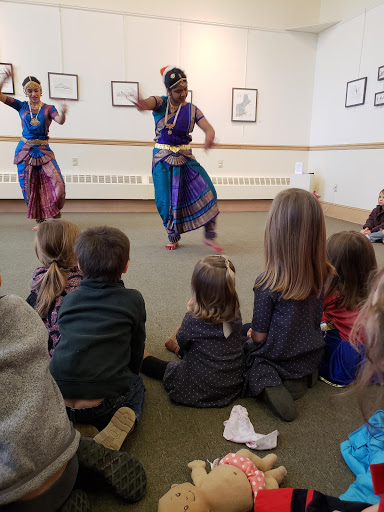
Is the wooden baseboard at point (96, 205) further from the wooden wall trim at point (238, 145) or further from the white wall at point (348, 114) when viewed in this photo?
the white wall at point (348, 114)

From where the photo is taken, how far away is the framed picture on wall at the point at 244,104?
5.93 metres

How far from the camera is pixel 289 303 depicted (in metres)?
1.42

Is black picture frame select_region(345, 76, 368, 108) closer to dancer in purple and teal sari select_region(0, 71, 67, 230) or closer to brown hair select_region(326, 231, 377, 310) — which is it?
dancer in purple and teal sari select_region(0, 71, 67, 230)

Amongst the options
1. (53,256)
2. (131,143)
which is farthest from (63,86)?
(53,256)

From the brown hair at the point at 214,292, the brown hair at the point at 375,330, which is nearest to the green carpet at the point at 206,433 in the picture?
the brown hair at the point at 214,292

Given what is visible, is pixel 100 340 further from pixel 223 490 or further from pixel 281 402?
pixel 281 402

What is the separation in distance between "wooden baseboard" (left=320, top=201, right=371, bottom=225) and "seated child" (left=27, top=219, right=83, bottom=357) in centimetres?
426

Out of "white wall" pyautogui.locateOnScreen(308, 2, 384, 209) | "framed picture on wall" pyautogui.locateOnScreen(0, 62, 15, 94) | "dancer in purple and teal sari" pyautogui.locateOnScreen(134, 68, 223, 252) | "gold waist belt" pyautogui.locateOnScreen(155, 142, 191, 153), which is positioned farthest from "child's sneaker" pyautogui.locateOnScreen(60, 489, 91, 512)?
"framed picture on wall" pyautogui.locateOnScreen(0, 62, 15, 94)

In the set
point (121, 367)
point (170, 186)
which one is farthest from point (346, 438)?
point (170, 186)

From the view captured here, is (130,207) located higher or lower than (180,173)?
lower

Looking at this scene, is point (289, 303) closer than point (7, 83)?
Yes

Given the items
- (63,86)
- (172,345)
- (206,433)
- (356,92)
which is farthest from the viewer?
(63,86)

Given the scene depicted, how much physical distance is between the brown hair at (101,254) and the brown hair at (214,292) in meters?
0.27

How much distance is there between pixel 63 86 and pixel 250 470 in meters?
5.52
